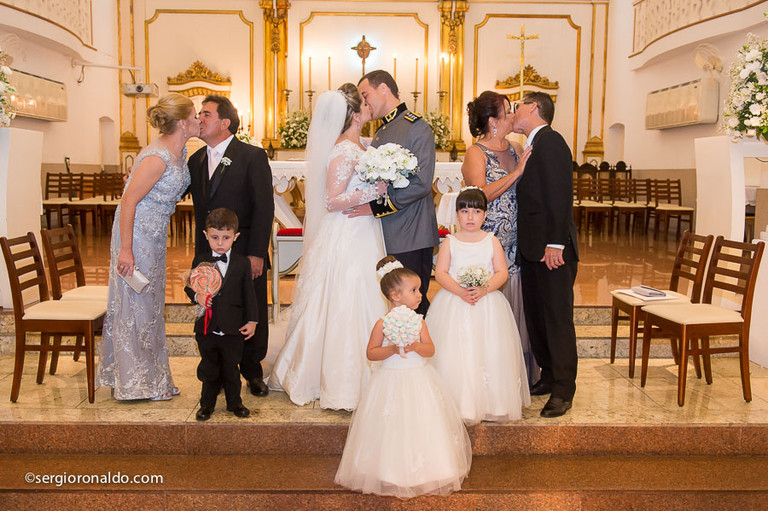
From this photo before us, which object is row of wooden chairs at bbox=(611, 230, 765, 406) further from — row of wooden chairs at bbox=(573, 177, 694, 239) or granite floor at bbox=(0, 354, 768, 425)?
row of wooden chairs at bbox=(573, 177, 694, 239)

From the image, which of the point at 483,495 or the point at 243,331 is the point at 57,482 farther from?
the point at 483,495

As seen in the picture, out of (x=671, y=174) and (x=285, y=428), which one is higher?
(x=671, y=174)

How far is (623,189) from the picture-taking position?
41.5 feet

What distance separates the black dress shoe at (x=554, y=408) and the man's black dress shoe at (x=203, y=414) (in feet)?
5.74

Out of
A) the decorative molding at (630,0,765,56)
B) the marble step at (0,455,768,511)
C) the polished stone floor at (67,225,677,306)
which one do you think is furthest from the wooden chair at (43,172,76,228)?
the decorative molding at (630,0,765,56)

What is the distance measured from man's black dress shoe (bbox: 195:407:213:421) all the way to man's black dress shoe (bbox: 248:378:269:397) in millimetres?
390

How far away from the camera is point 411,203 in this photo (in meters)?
3.77

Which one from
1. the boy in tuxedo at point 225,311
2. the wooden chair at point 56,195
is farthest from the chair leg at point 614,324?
the wooden chair at point 56,195

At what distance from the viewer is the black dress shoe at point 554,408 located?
375 centimetres

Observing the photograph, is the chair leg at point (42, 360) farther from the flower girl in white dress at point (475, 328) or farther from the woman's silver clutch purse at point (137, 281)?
the flower girl in white dress at point (475, 328)

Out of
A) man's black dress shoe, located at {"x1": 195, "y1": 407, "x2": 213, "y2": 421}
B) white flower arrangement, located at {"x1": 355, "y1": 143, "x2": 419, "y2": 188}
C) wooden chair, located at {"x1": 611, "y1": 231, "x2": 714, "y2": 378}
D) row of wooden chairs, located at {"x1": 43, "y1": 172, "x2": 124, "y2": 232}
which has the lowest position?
man's black dress shoe, located at {"x1": 195, "y1": 407, "x2": 213, "y2": 421}

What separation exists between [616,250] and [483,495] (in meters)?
6.94

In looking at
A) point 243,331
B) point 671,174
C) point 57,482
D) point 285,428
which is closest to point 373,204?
point 243,331

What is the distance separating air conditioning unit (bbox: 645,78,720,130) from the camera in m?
11.3
